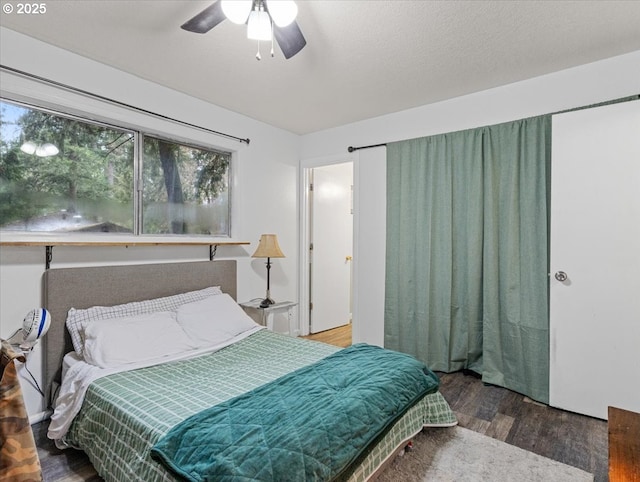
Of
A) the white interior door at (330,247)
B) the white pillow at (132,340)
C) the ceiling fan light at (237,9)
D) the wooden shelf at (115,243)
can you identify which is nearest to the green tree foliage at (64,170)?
the wooden shelf at (115,243)

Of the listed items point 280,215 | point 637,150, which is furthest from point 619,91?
point 280,215

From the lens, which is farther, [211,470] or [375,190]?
[375,190]

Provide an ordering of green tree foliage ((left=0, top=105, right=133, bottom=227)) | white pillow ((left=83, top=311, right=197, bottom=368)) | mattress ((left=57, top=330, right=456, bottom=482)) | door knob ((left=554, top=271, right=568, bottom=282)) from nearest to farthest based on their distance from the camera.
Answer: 1. mattress ((left=57, top=330, right=456, bottom=482))
2. white pillow ((left=83, top=311, right=197, bottom=368))
3. green tree foliage ((left=0, top=105, right=133, bottom=227))
4. door knob ((left=554, top=271, right=568, bottom=282))

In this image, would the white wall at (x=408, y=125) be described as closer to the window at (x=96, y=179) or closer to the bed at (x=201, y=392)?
the bed at (x=201, y=392)

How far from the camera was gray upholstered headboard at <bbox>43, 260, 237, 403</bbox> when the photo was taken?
2.28m

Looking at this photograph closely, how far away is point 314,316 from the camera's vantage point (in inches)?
174

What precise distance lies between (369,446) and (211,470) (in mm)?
686

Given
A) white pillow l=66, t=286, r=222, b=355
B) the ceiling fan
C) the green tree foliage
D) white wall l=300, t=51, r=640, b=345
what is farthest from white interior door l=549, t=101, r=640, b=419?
the green tree foliage

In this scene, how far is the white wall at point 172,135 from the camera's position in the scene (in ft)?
7.17

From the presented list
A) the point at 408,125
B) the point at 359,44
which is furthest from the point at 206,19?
the point at 408,125

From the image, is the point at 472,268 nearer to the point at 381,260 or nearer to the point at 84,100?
the point at 381,260

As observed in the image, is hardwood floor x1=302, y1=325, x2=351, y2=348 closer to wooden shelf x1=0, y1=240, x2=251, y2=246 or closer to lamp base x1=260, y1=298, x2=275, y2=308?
lamp base x1=260, y1=298, x2=275, y2=308

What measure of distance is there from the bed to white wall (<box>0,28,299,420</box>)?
135mm

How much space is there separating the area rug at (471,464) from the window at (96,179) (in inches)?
102
